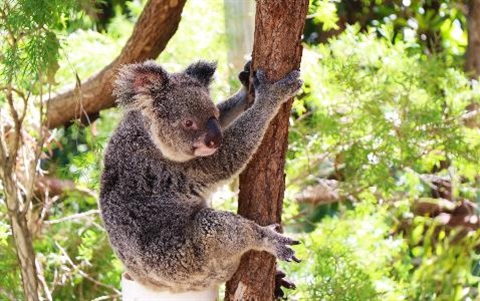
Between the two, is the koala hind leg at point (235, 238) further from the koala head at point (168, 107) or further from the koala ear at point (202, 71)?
the koala ear at point (202, 71)

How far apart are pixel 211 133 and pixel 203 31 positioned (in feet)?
8.03

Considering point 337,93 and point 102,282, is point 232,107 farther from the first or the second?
point 102,282

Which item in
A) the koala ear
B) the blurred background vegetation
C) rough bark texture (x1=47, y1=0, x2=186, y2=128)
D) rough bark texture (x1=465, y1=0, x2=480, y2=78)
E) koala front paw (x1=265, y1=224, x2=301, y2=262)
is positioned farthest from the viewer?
rough bark texture (x1=465, y1=0, x2=480, y2=78)

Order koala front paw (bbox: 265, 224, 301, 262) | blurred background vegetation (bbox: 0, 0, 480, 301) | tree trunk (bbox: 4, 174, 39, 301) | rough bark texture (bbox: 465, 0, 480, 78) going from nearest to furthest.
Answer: koala front paw (bbox: 265, 224, 301, 262)
tree trunk (bbox: 4, 174, 39, 301)
blurred background vegetation (bbox: 0, 0, 480, 301)
rough bark texture (bbox: 465, 0, 480, 78)

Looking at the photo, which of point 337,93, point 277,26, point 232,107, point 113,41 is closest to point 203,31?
point 113,41

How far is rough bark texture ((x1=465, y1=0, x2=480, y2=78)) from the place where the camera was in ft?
19.2

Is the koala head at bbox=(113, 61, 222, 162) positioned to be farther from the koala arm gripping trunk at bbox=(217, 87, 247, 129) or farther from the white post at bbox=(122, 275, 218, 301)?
the white post at bbox=(122, 275, 218, 301)

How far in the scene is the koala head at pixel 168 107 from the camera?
10.8 feet

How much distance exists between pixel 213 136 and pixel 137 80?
39 cm

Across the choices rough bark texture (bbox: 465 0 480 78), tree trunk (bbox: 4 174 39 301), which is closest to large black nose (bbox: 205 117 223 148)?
tree trunk (bbox: 4 174 39 301)

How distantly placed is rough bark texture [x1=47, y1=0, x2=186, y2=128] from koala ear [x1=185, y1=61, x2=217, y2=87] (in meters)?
0.77

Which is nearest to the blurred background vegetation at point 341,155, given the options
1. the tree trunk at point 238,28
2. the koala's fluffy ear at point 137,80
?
the tree trunk at point 238,28

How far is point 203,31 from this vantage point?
5.56 m

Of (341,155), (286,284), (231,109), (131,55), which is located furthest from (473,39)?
(286,284)
